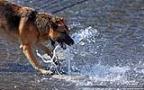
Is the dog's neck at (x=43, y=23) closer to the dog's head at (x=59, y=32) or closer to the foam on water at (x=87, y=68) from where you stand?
the dog's head at (x=59, y=32)

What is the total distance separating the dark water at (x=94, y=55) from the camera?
7.67 meters

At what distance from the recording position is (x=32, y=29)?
8336 millimetres

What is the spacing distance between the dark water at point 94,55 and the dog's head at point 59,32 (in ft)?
1.51

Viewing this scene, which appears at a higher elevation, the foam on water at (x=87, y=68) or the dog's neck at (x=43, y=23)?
the dog's neck at (x=43, y=23)

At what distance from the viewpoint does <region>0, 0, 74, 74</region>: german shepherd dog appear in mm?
8188

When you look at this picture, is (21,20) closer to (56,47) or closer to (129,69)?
(56,47)

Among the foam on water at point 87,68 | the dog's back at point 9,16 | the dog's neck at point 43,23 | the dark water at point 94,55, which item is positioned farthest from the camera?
the dog's back at point 9,16

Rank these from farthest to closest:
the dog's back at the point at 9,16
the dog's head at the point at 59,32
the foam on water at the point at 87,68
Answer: the dog's back at the point at 9,16 < the dog's head at the point at 59,32 < the foam on water at the point at 87,68

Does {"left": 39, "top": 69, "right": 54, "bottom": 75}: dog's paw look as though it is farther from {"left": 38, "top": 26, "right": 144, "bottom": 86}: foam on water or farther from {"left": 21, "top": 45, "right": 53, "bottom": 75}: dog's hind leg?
{"left": 38, "top": 26, "right": 144, "bottom": 86}: foam on water

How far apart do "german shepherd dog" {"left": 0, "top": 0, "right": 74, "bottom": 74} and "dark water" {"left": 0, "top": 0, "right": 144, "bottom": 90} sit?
30 centimetres

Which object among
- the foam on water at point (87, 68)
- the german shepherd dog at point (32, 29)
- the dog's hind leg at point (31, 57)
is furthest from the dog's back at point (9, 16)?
the foam on water at point (87, 68)

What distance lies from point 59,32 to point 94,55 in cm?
93

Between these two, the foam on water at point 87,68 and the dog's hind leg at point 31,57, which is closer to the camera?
the foam on water at point 87,68

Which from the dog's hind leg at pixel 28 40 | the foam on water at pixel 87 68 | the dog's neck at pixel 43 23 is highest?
the dog's neck at pixel 43 23
